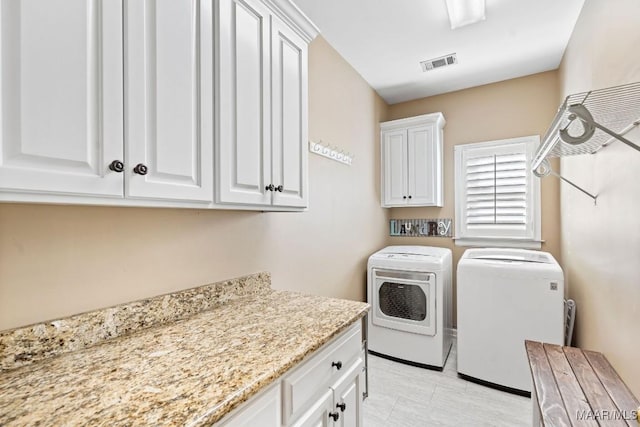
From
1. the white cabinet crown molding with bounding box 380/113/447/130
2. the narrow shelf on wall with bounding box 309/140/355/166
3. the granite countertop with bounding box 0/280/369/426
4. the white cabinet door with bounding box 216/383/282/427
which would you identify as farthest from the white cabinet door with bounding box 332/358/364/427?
the white cabinet crown molding with bounding box 380/113/447/130

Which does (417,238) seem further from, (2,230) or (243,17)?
(2,230)

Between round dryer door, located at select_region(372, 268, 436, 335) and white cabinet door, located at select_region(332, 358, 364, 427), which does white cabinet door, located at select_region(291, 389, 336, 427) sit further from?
round dryer door, located at select_region(372, 268, 436, 335)

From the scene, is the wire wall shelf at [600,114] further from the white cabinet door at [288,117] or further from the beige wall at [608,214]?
the white cabinet door at [288,117]

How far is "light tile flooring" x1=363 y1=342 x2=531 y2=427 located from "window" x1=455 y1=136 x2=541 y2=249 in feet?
4.65

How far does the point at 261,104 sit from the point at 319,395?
4.09 feet

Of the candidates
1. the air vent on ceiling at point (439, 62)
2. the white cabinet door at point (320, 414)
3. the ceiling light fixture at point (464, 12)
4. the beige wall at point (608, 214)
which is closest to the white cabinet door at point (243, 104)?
the white cabinet door at point (320, 414)

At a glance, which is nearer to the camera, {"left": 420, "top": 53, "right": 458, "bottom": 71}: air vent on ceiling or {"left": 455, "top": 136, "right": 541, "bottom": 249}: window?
{"left": 420, "top": 53, "right": 458, "bottom": 71}: air vent on ceiling

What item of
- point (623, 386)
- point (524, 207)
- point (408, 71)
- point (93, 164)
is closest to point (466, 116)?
point (408, 71)

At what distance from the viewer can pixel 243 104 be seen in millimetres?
1260

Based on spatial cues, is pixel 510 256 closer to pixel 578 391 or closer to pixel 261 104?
pixel 578 391

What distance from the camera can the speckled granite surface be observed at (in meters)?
0.86

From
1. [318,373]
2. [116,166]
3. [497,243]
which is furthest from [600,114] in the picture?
[497,243]

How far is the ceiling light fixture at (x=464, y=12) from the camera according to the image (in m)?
1.94

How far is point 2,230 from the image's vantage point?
853 millimetres
